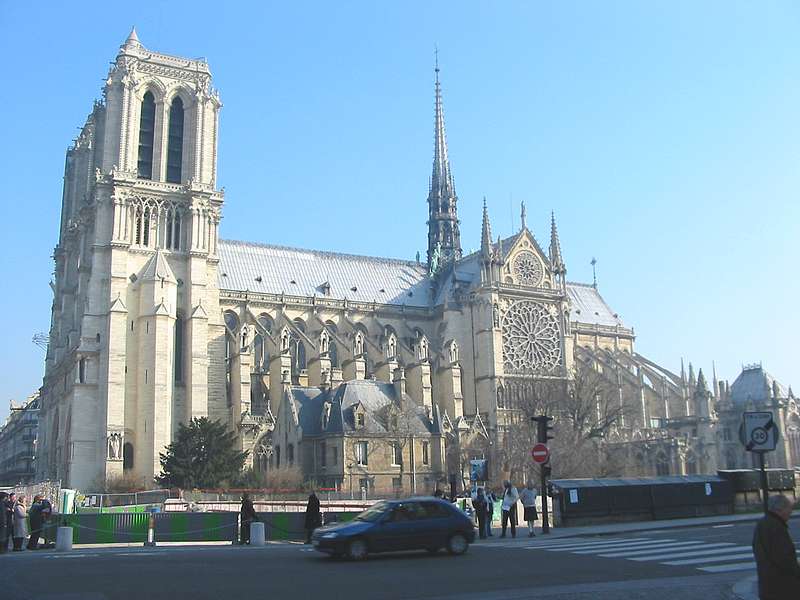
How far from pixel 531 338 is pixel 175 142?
3342 centimetres

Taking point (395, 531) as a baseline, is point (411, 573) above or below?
below

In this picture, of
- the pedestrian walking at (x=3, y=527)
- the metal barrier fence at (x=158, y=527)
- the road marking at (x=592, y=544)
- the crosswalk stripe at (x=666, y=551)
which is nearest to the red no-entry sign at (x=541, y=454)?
the road marking at (x=592, y=544)

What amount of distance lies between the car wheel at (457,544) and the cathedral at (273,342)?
36287 millimetres

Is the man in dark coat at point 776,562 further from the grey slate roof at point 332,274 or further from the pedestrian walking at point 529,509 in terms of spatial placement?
the grey slate roof at point 332,274

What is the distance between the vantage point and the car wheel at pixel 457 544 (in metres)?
20.0

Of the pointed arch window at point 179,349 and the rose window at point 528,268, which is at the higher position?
the rose window at point 528,268

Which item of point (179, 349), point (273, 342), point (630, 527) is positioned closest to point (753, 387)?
point (273, 342)

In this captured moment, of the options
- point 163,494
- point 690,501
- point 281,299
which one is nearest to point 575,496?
point 690,501

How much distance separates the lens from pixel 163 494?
4888 centimetres

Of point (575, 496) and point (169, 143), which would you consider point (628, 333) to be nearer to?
point (169, 143)

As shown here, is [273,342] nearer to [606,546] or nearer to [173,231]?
[173,231]

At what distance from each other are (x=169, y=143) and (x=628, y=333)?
5245 cm

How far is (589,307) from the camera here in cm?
9906

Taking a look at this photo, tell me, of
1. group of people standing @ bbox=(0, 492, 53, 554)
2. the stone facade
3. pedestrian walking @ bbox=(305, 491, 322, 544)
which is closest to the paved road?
group of people standing @ bbox=(0, 492, 53, 554)
